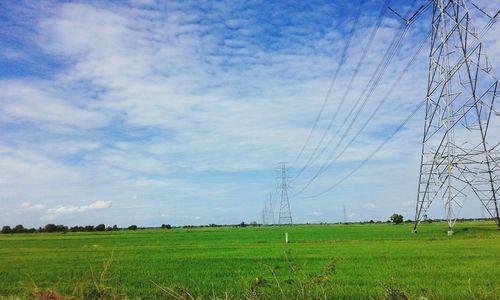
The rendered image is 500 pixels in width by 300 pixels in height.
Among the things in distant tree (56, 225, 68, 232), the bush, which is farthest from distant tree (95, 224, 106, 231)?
the bush

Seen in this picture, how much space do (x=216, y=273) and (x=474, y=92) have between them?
2647cm

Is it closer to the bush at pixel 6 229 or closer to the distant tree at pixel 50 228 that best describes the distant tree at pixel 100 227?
the distant tree at pixel 50 228

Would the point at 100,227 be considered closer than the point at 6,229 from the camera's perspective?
No

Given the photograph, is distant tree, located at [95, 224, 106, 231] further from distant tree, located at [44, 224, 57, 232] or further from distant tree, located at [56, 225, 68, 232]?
distant tree, located at [44, 224, 57, 232]

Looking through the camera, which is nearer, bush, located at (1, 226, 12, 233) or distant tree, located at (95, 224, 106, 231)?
bush, located at (1, 226, 12, 233)

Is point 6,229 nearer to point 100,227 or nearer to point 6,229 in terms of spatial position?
point 6,229

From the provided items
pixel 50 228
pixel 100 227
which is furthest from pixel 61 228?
pixel 100 227

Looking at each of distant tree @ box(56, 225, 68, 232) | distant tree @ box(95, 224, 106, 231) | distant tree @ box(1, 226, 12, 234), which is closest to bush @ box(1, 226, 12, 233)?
distant tree @ box(1, 226, 12, 234)

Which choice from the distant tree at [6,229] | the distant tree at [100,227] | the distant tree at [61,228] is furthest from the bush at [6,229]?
the distant tree at [100,227]

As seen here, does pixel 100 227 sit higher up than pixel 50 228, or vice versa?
pixel 100 227

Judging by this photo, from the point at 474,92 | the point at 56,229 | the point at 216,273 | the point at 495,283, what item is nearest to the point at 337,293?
the point at 495,283

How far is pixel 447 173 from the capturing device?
41.0 metres

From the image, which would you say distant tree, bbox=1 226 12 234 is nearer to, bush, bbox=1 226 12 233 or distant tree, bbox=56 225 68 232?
bush, bbox=1 226 12 233

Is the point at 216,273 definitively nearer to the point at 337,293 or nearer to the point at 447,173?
the point at 337,293
